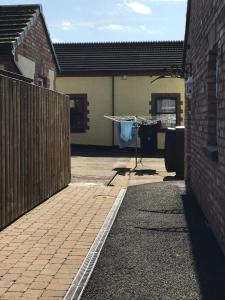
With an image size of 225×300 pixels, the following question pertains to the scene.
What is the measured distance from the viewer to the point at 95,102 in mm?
27234

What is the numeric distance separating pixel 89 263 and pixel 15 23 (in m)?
12.5

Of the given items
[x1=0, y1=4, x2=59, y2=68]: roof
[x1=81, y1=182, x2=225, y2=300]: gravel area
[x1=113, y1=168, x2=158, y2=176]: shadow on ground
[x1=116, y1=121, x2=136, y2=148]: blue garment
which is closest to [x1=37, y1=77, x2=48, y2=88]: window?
[x1=0, y1=4, x2=59, y2=68]: roof

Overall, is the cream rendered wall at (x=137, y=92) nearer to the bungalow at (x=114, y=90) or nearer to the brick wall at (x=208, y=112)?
the bungalow at (x=114, y=90)

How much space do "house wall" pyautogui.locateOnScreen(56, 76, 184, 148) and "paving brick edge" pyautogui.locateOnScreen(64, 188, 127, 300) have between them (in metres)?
17.9

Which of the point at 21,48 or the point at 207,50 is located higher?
the point at 21,48

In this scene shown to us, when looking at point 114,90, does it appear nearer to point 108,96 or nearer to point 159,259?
point 108,96

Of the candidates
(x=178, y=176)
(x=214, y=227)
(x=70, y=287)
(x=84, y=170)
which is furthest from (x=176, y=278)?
(x=84, y=170)

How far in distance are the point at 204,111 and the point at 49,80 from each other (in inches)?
466

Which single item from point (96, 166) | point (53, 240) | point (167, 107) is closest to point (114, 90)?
point (167, 107)

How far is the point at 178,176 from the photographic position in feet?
Result: 50.1

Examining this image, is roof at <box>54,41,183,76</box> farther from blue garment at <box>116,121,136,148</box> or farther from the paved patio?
the paved patio

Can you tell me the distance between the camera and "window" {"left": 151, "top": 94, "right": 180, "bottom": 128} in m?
26.2

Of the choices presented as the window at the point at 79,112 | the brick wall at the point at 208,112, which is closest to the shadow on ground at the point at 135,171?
the brick wall at the point at 208,112

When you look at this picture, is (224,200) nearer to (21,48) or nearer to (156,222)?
(156,222)
